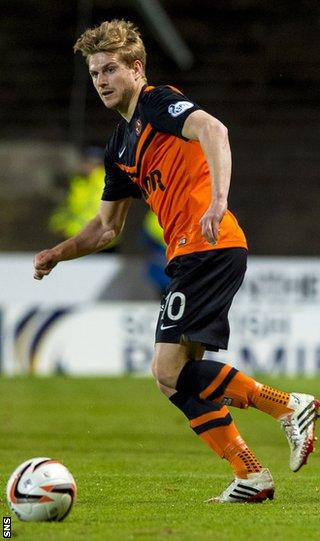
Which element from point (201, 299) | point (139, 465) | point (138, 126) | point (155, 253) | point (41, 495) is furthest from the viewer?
point (155, 253)

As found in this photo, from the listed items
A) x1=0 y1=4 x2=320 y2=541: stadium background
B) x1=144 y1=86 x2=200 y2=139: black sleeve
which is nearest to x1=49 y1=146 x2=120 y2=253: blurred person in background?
x1=0 y1=4 x2=320 y2=541: stadium background

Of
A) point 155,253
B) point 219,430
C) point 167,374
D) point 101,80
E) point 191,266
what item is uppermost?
point 101,80

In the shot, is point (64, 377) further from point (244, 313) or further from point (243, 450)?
point (243, 450)

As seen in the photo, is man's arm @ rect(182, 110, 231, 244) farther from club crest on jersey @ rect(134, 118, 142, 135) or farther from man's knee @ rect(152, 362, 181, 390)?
man's knee @ rect(152, 362, 181, 390)

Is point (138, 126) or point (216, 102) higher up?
point (138, 126)

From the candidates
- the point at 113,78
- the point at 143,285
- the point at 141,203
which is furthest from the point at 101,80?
the point at 141,203

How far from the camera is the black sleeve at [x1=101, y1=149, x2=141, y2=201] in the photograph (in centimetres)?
565

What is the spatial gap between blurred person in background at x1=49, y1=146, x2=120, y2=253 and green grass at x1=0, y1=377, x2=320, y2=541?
3737 mm

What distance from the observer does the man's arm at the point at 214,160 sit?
4.61 metres

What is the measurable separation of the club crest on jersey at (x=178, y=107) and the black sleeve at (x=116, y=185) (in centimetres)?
65

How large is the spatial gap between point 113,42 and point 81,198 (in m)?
11.7

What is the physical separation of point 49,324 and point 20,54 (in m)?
7.60

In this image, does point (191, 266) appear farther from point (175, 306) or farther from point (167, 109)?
point (167, 109)

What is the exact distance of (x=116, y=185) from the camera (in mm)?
5746
